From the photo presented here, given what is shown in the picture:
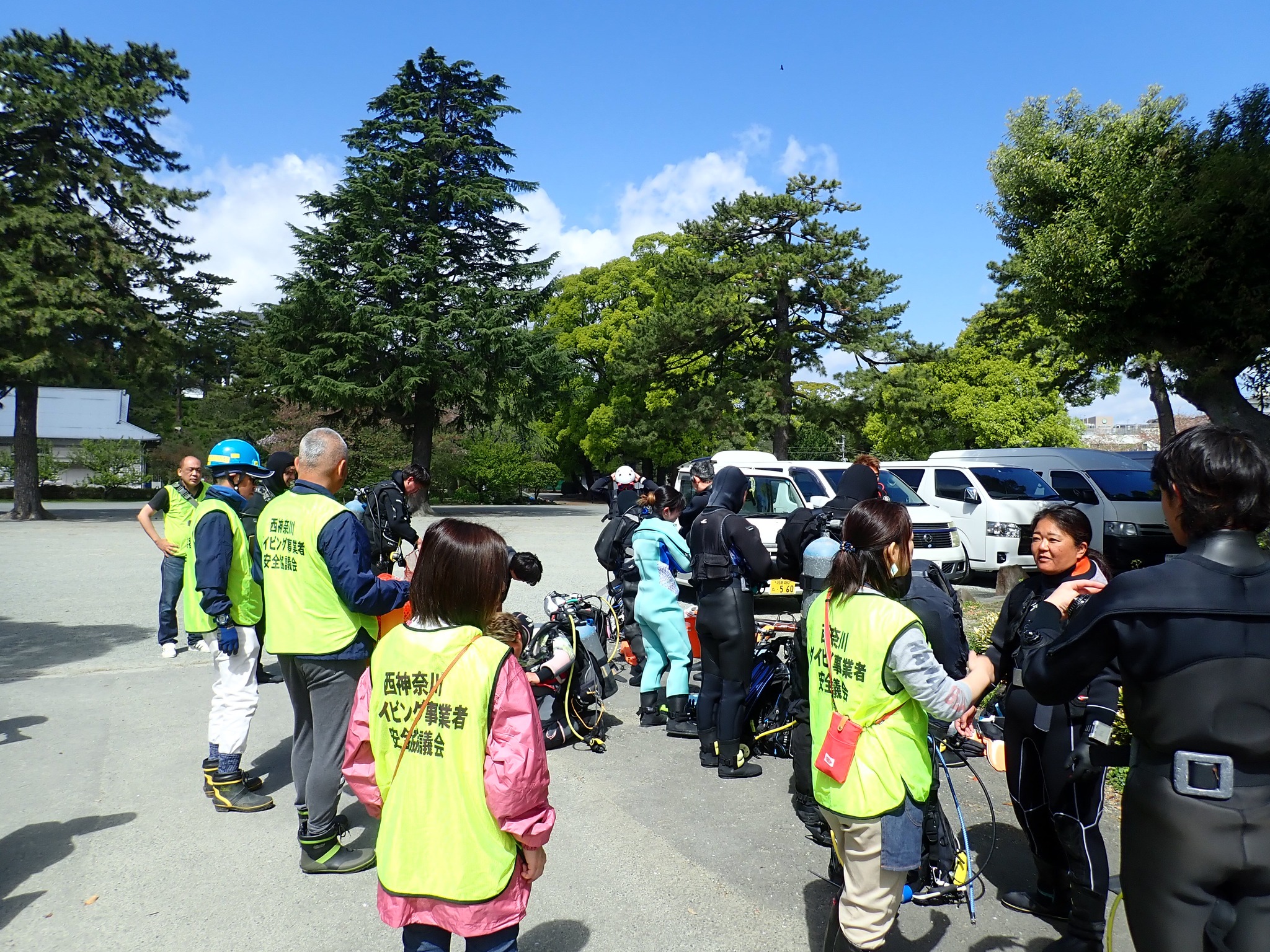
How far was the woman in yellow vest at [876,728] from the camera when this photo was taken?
9.21 ft

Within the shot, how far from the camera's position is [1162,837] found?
6.73 ft

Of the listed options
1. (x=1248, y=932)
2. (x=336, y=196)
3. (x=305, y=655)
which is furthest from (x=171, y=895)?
(x=336, y=196)

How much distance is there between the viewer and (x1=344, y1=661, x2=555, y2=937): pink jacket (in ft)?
7.63

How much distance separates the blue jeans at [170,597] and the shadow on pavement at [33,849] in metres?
4.93

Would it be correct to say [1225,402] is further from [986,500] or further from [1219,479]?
[1219,479]

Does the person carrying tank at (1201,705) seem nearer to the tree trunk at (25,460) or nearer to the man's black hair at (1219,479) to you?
the man's black hair at (1219,479)

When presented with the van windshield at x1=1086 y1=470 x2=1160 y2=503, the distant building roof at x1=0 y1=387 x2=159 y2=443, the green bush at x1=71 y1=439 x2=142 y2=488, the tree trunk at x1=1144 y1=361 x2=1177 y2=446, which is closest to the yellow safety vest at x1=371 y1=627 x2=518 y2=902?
the van windshield at x1=1086 y1=470 x2=1160 y2=503

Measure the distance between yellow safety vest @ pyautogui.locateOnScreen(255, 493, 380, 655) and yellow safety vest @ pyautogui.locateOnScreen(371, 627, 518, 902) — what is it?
1.81 m

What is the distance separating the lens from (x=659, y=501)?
7781 mm

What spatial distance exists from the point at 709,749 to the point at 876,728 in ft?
9.84

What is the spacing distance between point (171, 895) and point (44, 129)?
31173 mm

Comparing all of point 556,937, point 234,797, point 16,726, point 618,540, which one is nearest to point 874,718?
point 556,937

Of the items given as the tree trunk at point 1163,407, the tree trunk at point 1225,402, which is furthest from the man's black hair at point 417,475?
the tree trunk at point 1163,407

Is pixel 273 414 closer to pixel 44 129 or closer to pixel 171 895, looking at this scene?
pixel 44 129
